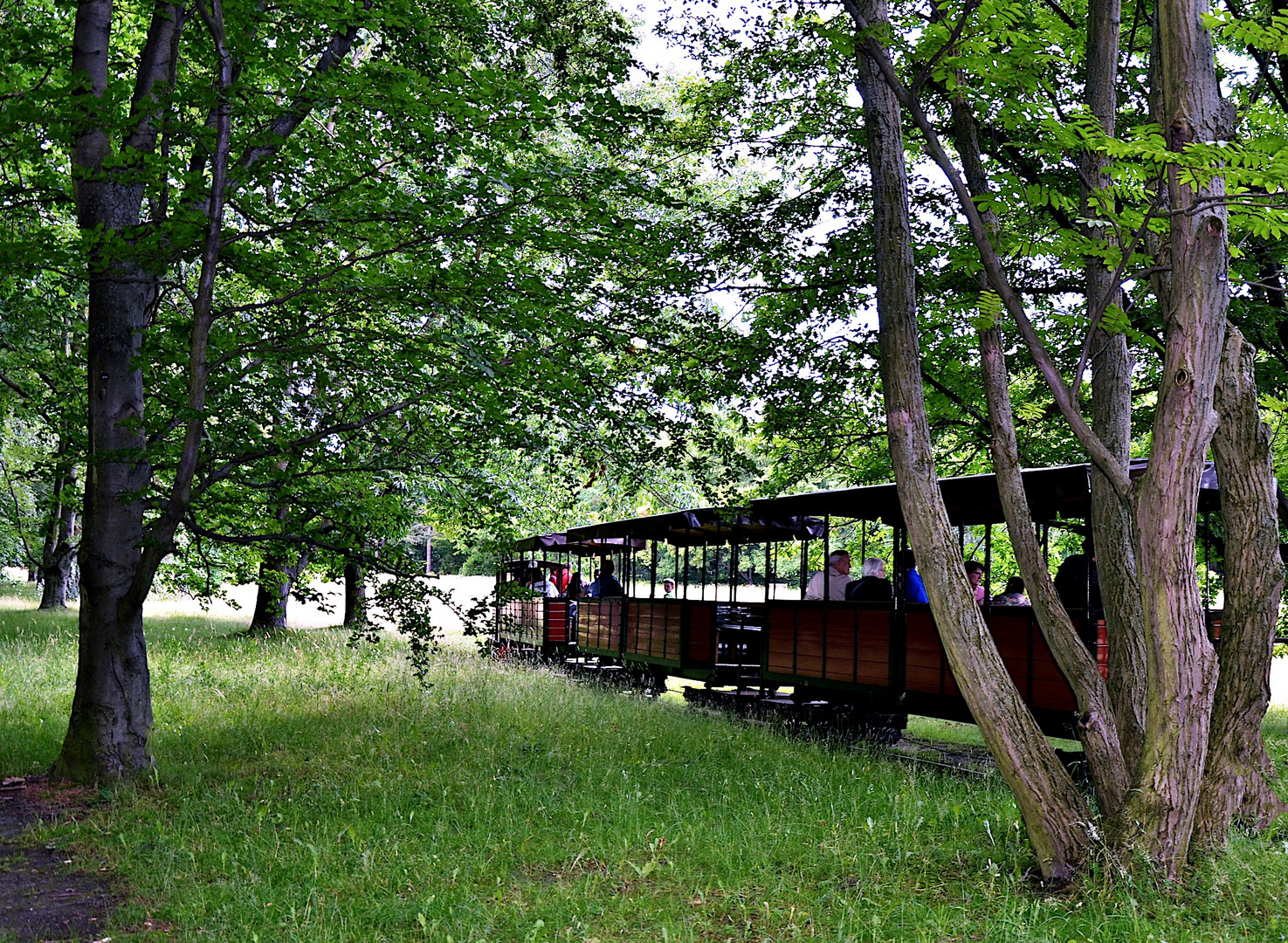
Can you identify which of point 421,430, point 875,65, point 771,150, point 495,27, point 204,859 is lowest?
point 204,859

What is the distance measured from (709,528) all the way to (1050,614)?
8878 mm

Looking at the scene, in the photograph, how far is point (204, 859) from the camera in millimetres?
6359

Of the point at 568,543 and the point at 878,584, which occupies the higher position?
the point at 568,543

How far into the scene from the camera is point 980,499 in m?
9.94

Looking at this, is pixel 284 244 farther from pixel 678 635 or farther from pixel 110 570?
pixel 678 635

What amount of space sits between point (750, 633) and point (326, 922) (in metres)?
9.82

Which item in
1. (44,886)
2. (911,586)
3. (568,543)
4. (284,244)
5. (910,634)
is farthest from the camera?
(568,543)

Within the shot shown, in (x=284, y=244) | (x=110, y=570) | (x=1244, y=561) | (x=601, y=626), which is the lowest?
(x=601, y=626)

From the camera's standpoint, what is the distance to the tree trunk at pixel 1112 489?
700cm

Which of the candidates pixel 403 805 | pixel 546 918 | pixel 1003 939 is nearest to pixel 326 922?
pixel 546 918

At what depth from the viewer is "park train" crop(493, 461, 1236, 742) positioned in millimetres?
9188

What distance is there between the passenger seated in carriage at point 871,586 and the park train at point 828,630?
0.91 ft

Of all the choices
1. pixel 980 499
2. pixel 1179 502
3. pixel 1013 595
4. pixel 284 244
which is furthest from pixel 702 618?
pixel 1179 502

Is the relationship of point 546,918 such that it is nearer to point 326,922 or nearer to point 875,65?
point 326,922
